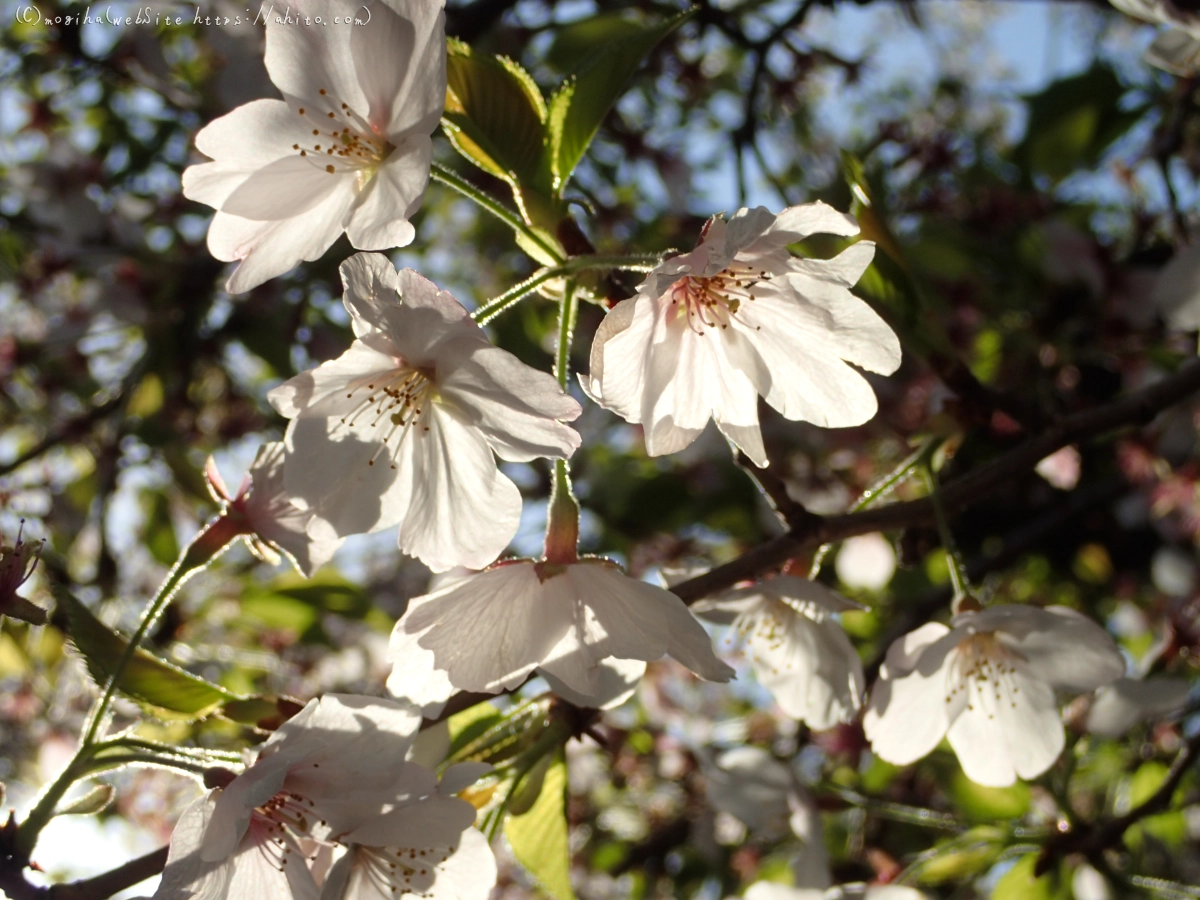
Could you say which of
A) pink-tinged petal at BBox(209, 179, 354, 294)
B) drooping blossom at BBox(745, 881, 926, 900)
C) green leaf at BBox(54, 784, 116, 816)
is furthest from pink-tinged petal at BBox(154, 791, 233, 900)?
drooping blossom at BBox(745, 881, 926, 900)

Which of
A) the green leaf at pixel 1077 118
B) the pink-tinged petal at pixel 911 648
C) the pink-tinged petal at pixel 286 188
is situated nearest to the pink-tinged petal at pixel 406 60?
the pink-tinged petal at pixel 286 188

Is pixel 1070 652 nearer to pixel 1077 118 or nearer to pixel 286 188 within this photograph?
pixel 286 188

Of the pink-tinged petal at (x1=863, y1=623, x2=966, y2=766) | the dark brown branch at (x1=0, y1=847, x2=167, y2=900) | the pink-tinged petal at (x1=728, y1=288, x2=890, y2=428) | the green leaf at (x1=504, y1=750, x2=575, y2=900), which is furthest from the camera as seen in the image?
the pink-tinged petal at (x1=863, y1=623, x2=966, y2=766)

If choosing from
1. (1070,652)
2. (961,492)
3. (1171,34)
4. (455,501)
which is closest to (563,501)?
(455,501)

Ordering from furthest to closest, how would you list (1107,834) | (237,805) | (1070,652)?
(1107,834)
(1070,652)
(237,805)

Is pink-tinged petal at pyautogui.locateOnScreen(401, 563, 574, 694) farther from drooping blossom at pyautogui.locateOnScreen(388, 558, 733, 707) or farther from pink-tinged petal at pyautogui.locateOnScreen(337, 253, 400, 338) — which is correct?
pink-tinged petal at pyautogui.locateOnScreen(337, 253, 400, 338)

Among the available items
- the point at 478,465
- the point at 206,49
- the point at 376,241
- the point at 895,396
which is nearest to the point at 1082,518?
the point at 895,396
